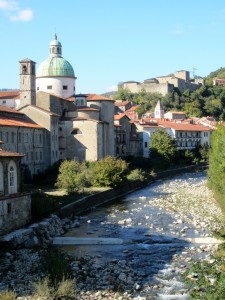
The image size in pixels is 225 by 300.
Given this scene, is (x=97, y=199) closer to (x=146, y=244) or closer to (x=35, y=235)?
(x=146, y=244)

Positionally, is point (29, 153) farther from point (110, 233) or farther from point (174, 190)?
point (110, 233)

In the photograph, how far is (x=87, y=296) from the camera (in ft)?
60.5

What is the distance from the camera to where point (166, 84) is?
433ft

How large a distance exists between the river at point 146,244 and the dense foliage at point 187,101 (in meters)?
81.6

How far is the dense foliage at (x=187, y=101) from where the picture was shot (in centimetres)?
12812

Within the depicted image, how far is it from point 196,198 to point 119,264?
23.7m

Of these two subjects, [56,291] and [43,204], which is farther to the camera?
[43,204]

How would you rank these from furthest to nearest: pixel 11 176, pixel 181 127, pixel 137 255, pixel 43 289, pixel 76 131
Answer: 1. pixel 181 127
2. pixel 76 131
3. pixel 11 176
4. pixel 137 255
5. pixel 43 289

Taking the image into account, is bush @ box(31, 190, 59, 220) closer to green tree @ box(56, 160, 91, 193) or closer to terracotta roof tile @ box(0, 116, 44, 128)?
green tree @ box(56, 160, 91, 193)

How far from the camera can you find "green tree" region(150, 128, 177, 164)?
250ft

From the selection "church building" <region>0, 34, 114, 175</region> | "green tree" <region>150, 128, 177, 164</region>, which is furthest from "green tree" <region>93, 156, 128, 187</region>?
"green tree" <region>150, 128, 177, 164</region>

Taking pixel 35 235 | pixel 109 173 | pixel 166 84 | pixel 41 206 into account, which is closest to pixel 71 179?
pixel 109 173

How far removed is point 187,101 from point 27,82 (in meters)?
75.8

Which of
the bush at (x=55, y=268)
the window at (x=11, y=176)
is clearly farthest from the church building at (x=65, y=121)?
the bush at (x=55, y=268)
